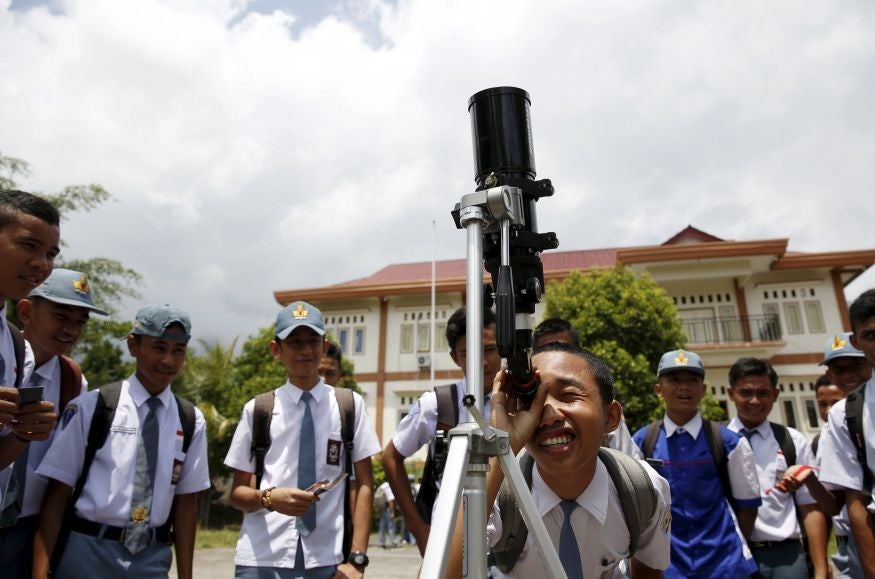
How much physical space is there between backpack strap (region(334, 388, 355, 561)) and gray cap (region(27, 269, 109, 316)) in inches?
56.8

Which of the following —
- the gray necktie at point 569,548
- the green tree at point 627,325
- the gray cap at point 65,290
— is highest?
the green tree at point 627,325

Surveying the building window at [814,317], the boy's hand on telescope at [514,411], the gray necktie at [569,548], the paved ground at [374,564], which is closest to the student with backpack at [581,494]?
the gray necktie at [569,548]

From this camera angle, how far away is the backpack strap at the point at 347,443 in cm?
301

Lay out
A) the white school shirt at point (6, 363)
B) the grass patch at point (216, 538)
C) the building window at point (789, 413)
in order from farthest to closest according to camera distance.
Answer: the building window at point (789, 413)
the grass patch at point (216, 538)
the white school shirt at point (6, 363)

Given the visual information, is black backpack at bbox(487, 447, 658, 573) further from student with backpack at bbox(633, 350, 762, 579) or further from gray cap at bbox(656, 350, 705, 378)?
gray cap at bbox(656, 350, 705, 378)

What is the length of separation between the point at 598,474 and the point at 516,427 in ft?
2.25

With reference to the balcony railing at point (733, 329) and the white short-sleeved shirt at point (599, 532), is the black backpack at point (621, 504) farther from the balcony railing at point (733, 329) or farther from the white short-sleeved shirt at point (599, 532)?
the balcony railing at point (733, 329)

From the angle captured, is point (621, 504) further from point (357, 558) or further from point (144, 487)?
point (144, 487)

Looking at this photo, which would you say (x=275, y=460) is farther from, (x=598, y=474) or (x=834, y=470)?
(x=834, y=470)

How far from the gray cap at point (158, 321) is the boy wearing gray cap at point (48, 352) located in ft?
1.14

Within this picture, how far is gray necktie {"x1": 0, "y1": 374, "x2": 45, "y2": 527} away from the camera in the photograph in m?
2.58

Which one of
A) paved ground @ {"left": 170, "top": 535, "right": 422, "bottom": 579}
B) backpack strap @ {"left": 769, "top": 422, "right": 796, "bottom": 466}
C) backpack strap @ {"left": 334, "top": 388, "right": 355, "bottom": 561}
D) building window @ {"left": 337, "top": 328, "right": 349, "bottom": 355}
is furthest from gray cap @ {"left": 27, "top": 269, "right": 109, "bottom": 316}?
building window @ {"left": 337, "top": 328, "right": 349, "bottom": 355}

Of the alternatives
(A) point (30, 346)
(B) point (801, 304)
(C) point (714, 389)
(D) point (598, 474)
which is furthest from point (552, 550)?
(B) point (801, 304)

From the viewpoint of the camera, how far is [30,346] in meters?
2.98
